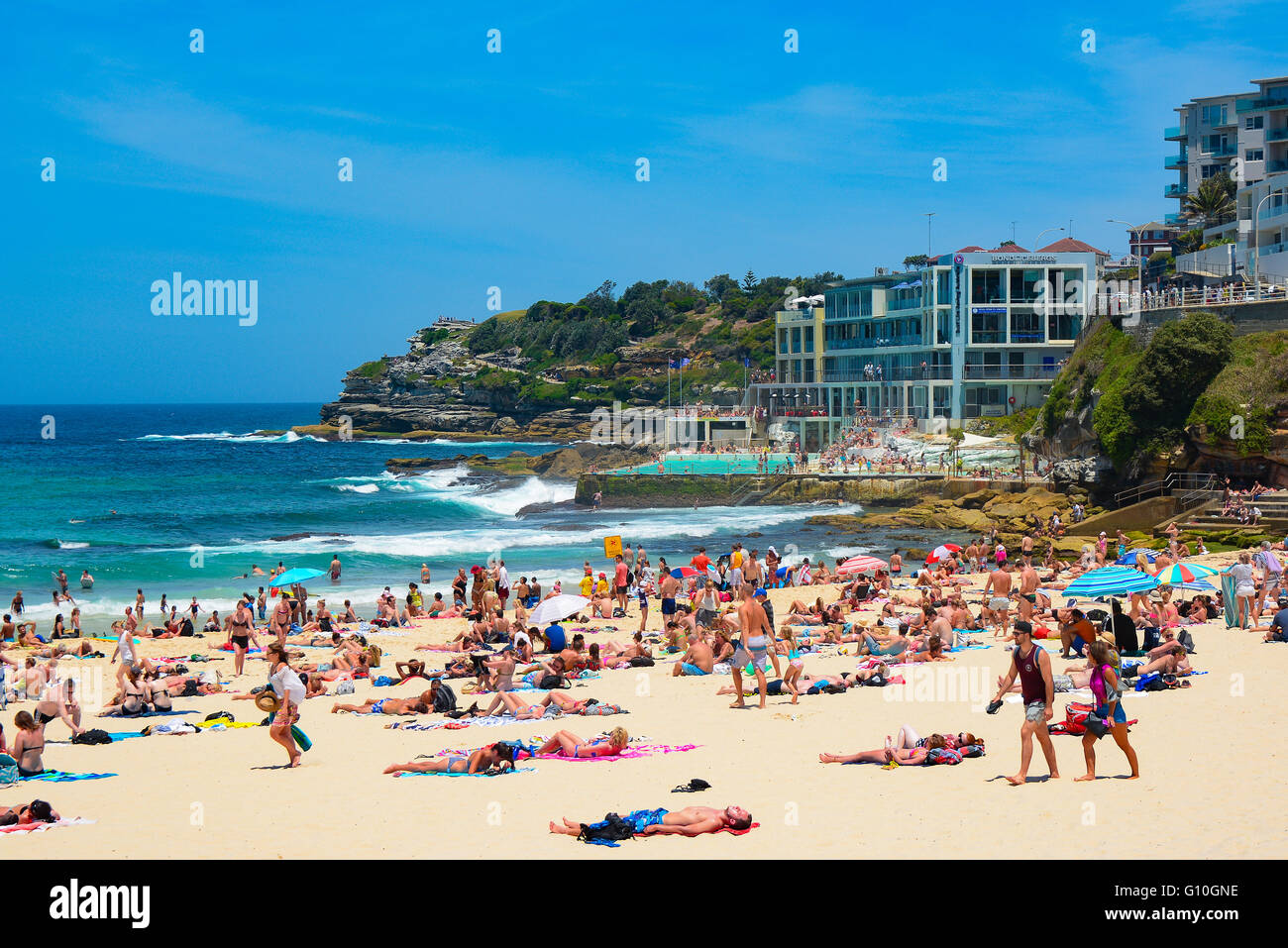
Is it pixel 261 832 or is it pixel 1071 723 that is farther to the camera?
pixel 1071 723

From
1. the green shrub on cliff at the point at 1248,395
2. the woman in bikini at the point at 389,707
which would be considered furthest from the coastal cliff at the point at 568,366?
the woman in bikini at the point at 389,707

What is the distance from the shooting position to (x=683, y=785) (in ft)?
30.2

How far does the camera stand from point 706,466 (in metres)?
50.8

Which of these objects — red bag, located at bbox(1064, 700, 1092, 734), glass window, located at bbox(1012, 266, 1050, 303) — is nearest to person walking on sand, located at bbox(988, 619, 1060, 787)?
red bag, located at bbox(1064, 700, 1092, 734)

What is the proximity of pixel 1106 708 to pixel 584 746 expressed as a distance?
4681mm

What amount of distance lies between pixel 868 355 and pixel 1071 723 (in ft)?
178

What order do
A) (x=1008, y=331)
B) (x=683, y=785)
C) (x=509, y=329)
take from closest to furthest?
1. (x=683, y=785)
2. (x=1008, y=331)
3. (x=509, y=329)

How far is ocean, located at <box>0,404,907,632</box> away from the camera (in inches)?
1190

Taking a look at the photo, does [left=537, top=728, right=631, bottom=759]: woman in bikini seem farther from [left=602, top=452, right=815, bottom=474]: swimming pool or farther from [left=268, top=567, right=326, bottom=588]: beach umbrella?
[left=602, top=452, right=815, bottom=474]: swimming pool

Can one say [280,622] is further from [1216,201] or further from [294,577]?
[1216,201]

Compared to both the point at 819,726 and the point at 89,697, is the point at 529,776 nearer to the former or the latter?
the point at 819,726

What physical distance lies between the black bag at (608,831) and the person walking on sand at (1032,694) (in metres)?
3.08
